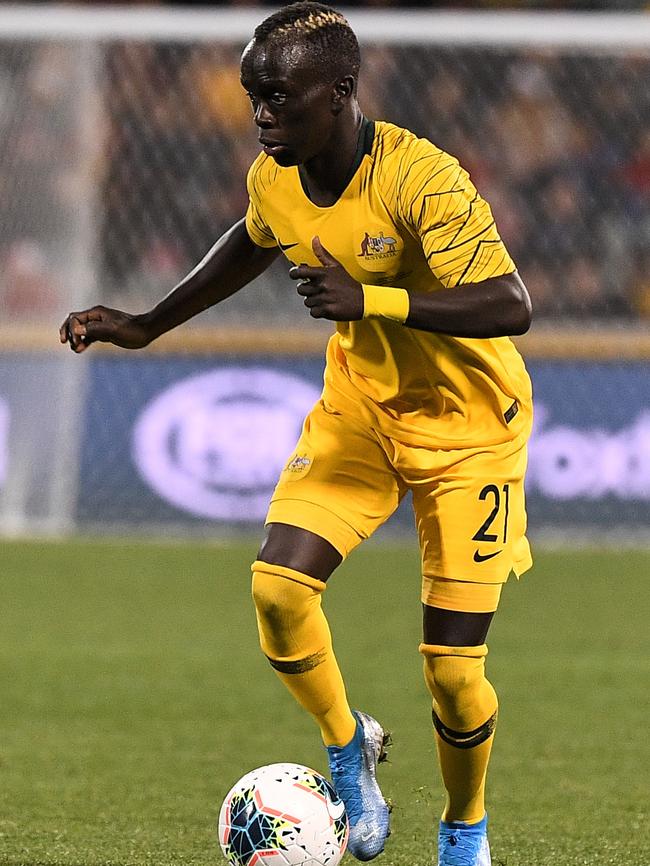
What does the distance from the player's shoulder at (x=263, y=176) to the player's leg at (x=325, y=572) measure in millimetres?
604

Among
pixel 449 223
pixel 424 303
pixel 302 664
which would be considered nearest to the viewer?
pixel 424 303

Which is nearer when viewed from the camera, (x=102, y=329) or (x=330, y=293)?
(x=330, y=293)

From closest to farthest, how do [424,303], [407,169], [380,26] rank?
[424,303] → [407,169] → [380,26]

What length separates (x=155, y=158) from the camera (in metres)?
11.3

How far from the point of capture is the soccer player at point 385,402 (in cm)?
378

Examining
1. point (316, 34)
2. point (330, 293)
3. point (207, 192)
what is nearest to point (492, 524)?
point (330, 293)

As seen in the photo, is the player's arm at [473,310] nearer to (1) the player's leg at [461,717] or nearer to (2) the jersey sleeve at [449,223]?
(2) the jersey sleeve at [449,223]

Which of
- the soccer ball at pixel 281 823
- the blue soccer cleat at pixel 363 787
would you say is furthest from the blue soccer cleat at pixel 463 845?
the soccer ball at pixel 281 823

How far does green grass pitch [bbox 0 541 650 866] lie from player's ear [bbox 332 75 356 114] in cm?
191

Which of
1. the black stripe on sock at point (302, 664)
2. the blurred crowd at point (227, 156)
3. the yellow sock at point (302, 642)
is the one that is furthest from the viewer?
the blurred crowd at point (227, 156)

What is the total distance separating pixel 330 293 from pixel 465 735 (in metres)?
1.21

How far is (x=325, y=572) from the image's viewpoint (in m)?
4.10

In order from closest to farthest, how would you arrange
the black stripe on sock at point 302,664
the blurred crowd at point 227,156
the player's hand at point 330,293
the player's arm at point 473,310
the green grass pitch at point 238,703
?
the player's hand at point 330,293 → the player's arm at point 473,310 → the black stripe on sock at point 302,664 → the green grass pitch at point 238,703 → the blurred crowd at point 227,156

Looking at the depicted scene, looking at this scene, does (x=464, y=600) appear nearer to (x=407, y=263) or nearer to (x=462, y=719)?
(x=462, y=719)
